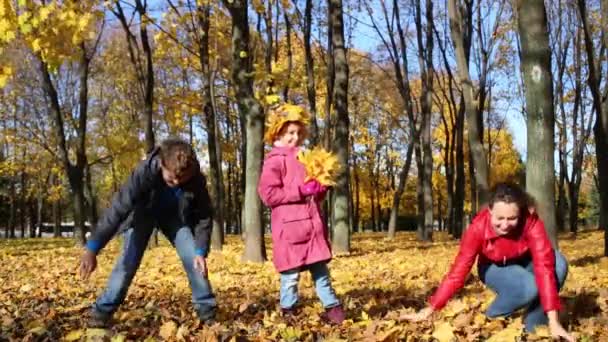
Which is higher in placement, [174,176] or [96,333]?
[174,176]

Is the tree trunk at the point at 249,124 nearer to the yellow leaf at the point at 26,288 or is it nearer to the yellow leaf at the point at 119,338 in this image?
the yellow leaf at the point at 26,288

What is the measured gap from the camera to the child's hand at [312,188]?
4535 millimetres

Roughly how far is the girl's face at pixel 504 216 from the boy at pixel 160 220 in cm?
195

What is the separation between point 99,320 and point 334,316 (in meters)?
1.66

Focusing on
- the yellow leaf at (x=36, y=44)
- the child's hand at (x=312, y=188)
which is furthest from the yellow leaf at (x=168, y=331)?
the yellow leaf at (x=36, y=44)

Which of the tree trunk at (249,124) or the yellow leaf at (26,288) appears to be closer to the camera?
the yellow leaf at (26,288)

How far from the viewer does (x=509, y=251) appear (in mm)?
3834

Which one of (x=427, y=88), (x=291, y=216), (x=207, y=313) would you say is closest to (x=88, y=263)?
(x=207, y=313)

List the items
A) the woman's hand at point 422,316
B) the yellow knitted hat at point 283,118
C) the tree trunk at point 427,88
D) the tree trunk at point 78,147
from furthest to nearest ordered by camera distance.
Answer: the tree trunk at point 427,88 → the tree trunk at point 78,147 → the yellow knitted hat at point 283,118 → the woman's hand at point 422,316

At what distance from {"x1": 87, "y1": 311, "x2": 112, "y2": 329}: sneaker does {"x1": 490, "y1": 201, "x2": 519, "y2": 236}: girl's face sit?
8.99ft

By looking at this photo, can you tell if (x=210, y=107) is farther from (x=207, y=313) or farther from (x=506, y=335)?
(x=506, y=335)

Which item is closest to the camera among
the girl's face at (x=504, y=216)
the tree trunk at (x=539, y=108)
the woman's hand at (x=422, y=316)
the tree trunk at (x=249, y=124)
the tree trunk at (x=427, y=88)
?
the girl's face at (x=504, y=216)

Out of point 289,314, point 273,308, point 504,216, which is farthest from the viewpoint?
point 273,308

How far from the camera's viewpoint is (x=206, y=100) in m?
17.8
